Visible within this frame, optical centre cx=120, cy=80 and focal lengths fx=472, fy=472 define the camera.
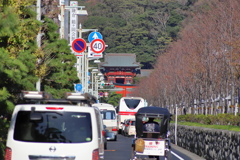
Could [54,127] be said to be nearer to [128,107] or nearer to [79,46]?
[79,46]

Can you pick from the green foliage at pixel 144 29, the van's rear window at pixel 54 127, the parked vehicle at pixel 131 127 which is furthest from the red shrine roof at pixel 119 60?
the van's rear window at pixel 54 127

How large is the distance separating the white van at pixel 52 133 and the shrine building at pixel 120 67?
9443 centimetres

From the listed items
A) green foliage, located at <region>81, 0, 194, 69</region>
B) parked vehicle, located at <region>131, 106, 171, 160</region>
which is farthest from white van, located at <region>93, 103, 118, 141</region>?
green foliage, located at <region>81, 0, 194, 69</region>

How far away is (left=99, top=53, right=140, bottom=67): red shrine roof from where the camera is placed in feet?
341

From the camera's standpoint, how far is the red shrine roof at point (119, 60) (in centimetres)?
10400

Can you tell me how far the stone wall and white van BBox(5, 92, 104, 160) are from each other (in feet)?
16.3

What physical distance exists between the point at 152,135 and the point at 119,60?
90.6 m

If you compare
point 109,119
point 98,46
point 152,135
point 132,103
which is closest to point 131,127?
point 109,119

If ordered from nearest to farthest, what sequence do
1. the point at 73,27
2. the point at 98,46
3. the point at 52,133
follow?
the point at 52,133 → the point at 98,46 → the point at 73,27

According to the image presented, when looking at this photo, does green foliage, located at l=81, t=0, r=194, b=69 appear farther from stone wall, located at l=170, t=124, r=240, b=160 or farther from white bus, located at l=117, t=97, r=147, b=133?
stone wall, located at l=170, t=124, r=240, b=160

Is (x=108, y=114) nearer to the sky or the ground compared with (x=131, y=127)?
nearer to the sky

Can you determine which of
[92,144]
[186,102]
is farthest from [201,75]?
[92,144]

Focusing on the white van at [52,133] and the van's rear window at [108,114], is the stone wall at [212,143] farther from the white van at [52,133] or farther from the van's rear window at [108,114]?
the van's rear window at [108,114]

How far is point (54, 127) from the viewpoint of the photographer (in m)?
8.17
